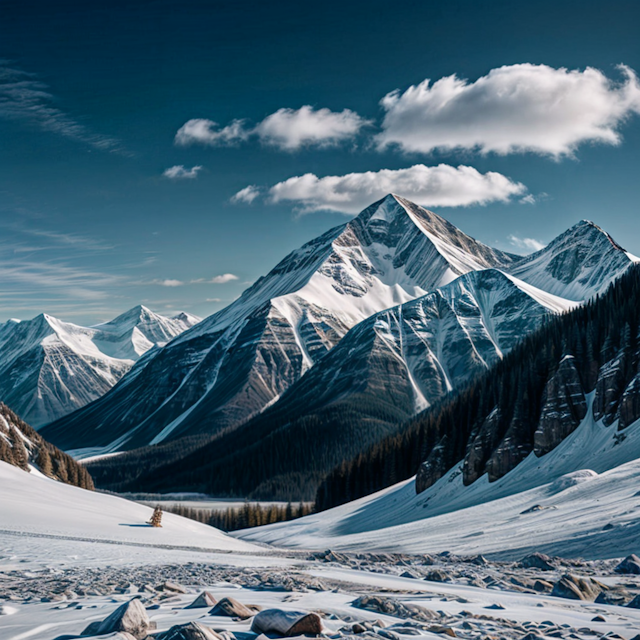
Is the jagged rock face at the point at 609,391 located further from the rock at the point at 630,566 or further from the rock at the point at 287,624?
the rock at the point at 287,624

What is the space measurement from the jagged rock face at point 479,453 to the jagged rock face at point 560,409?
26.0 feet

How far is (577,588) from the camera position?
1983 centimetres

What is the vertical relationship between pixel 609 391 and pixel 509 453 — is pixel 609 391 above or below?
above

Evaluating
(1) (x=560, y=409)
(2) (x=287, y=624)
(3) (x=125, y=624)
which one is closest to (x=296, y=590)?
(2) (x=287, y=624)

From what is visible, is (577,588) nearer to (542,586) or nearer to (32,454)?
(542,586)

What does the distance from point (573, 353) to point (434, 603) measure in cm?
7336

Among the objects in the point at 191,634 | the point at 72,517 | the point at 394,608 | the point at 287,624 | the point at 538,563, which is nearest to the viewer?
the point at 191,634

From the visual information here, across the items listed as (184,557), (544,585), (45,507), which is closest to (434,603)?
(544,585)

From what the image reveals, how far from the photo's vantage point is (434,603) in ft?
56.2

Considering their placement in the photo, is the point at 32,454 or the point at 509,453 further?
the point at 32,454

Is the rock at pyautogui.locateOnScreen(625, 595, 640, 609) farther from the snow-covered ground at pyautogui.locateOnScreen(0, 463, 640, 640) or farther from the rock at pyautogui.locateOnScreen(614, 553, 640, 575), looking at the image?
the rock at pyautogui.locateOnScreen(614, 553, 640, 575)

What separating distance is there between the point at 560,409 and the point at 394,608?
6549 cm

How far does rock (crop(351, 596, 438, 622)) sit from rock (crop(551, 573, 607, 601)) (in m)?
7.40

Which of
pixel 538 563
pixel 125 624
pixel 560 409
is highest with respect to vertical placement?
pixel 560 409
